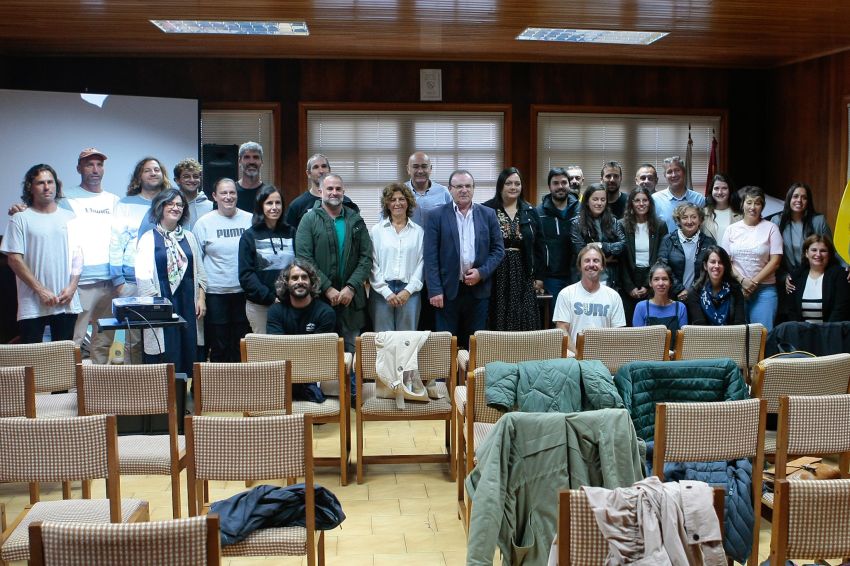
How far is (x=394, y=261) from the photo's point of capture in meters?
6.59

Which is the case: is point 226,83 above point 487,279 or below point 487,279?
above

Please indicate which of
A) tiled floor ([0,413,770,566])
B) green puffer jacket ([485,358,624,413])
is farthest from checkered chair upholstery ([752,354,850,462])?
green puffer jacket ([485,358,624,413])

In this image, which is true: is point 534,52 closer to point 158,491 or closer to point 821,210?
point 821,210

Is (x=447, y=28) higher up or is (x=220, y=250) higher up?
(x=447, y=28)

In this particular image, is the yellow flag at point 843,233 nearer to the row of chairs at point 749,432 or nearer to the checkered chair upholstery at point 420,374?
the row of chairs at point 749,432

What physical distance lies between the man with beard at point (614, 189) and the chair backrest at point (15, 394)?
482cm

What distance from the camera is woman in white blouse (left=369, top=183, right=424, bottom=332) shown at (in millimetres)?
6578

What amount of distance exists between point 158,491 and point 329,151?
509 cm

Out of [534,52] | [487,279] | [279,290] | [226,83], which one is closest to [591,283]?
[487,279]

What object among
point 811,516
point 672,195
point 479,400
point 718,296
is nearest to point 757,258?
point 718,296

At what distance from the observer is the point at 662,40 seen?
7969 millimetres

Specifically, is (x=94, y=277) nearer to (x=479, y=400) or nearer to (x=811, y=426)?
(x=479, y=400)

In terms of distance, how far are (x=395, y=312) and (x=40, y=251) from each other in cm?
253

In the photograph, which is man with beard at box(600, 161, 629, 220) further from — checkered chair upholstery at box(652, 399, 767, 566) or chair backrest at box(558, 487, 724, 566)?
chair backrest at box(558, 487, 724, 566)
